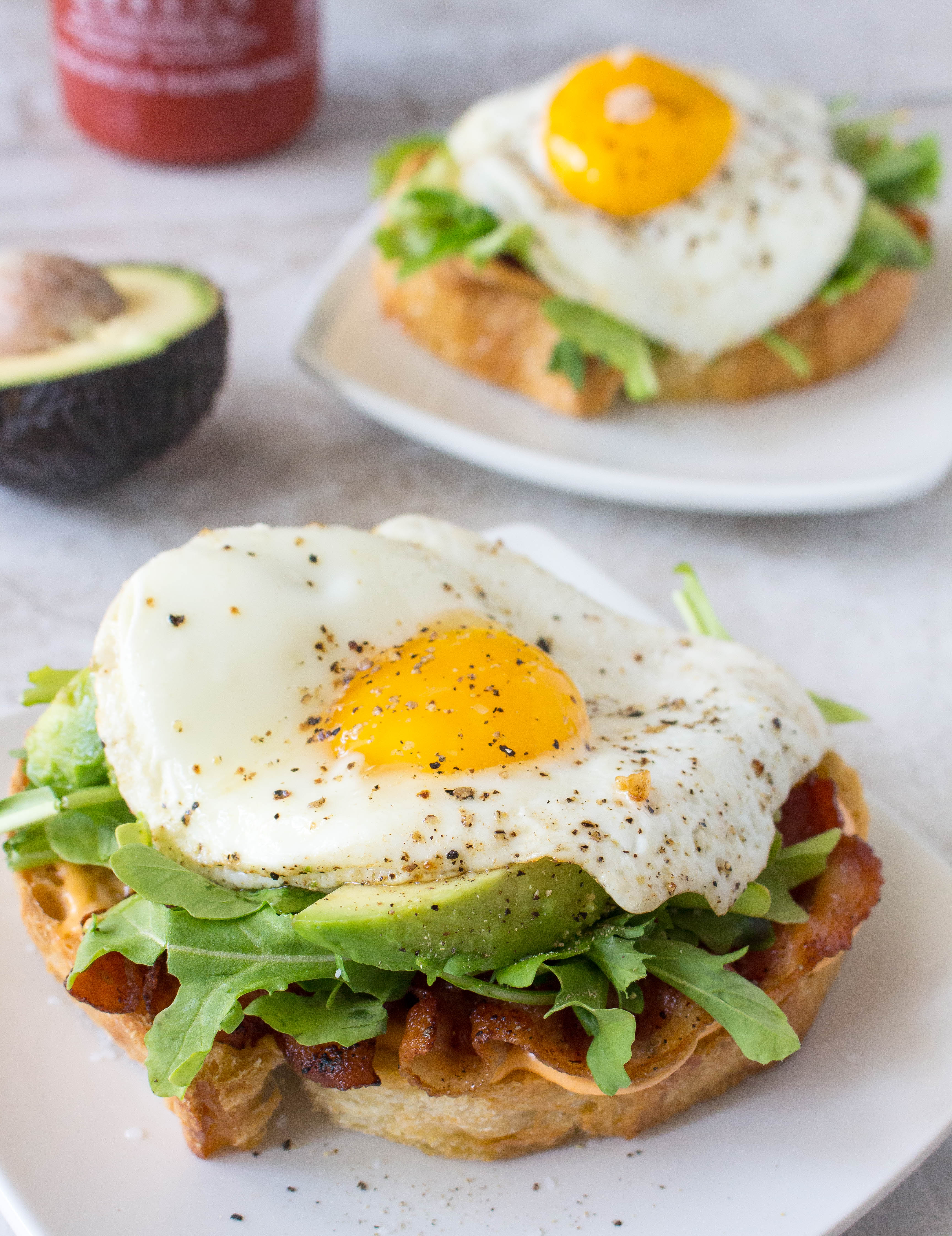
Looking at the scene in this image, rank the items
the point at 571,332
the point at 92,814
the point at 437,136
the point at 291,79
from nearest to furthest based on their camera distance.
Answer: the point at 92,814 < the point at 571,332 < the point at 437,136 < the point at 291,79

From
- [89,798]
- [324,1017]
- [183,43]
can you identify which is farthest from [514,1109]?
[183,43]

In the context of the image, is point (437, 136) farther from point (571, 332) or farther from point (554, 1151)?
point (554, 1151)

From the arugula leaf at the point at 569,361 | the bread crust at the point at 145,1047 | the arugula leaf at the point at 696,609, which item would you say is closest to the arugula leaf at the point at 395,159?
the arugula leaf at the point at 569,361

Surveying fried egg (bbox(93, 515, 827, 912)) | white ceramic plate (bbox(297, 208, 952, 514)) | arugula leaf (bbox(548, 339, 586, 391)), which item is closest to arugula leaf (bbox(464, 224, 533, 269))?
arugula leaf (bbox(548, 339, 586, 391))

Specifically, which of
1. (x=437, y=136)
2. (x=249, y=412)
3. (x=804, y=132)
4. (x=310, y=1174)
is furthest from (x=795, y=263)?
(x=310, y=1174)

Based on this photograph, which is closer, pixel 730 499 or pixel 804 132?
pixel 730 499

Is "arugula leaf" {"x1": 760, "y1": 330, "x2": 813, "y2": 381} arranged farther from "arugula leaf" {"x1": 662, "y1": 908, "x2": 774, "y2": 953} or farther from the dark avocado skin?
"arugula leaf" {"x1": 662, "y1": 908, "x2": 774, "y2": 953}

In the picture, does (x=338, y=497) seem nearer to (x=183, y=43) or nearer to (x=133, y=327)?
(x=133, y=327)
